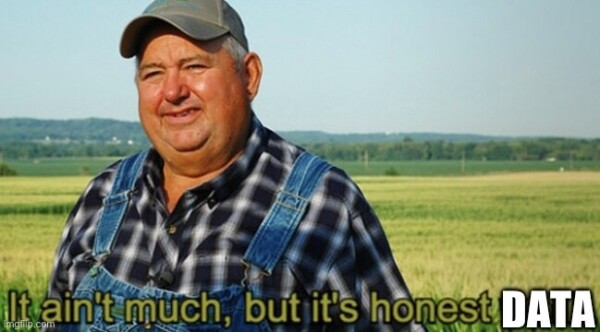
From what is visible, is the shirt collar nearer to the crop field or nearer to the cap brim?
the cap brim

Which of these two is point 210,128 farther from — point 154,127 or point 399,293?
point 399,293

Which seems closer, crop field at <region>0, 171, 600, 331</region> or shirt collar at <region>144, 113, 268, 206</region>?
shirt collar at <region>144, 113, 268, 206</region>

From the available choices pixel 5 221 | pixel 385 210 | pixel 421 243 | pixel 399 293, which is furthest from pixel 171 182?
pixel 385 210

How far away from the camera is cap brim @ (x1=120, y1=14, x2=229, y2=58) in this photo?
172cm

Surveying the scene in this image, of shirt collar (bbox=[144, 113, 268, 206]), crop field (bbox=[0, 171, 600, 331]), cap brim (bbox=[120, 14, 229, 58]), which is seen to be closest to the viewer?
cap brim (bbox=[120, 14, 229, 58])

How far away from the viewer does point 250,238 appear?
5.95 feet

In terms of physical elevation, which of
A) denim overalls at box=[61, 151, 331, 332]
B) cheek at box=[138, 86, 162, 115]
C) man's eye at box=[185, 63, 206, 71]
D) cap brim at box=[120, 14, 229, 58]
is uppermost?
cap brim at box=[120, 14, 229, 58]

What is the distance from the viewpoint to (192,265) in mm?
1816

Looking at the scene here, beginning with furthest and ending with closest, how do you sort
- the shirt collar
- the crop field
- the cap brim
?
the crop field < the shirt collar < the cap brim

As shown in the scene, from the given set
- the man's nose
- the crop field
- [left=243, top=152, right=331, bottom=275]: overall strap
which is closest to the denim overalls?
[left=243, top=152, right=331, bottom=275]: overall strap

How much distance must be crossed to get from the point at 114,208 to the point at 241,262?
31 cm

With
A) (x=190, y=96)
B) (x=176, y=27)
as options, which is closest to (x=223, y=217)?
(x=190, y=96)

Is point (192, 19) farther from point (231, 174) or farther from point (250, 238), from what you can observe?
point (250, 238)

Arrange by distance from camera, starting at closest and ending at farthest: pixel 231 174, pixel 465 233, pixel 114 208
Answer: pixel 231 174, pixel 114 208, pixel 465 233
